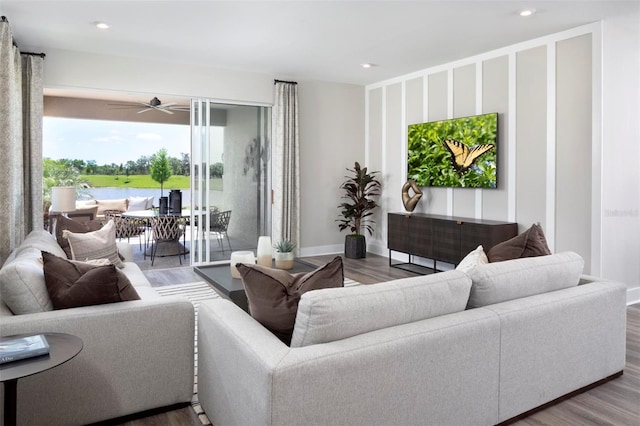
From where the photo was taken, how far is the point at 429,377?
1.88 meters

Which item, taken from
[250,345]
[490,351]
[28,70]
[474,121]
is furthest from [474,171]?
[28,70]

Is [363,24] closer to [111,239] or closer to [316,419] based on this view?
[111,239]

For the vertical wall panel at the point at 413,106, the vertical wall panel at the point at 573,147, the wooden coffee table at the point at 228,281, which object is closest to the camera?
the wooden coffee table at the point at 228,281

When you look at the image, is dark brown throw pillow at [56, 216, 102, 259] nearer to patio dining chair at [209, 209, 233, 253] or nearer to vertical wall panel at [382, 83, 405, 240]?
patio dining chair at [209, 209, 233, 253]

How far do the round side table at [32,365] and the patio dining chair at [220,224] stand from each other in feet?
14.7

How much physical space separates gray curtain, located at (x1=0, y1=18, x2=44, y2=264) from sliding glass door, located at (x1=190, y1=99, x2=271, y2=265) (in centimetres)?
176

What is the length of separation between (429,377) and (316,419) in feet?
1.70

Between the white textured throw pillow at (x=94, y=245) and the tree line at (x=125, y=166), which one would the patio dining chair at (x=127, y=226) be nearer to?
the tree line at (x=125, y=166)

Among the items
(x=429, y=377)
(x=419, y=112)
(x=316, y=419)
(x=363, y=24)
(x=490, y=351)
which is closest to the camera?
(x=316, y=419)

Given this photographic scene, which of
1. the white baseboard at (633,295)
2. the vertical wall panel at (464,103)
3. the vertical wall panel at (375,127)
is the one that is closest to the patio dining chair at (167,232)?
the vertical wall panel at (375,127)

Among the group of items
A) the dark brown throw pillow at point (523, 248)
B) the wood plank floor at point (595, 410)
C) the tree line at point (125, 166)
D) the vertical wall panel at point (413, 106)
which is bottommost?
the wood plank floor at point (595, 410)

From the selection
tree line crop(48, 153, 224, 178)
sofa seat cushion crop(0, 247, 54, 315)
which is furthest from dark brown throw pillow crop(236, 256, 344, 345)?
tree line crop(48, 153, 224, 178)

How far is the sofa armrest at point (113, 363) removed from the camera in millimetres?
2053

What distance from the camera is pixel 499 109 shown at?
5.18 meters
